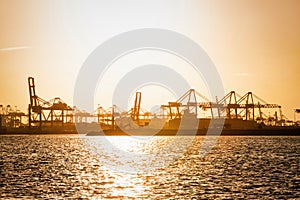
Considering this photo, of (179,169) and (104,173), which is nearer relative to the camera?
(104,173)

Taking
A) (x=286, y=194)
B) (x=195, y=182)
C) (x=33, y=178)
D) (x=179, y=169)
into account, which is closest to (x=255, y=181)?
(x=195, y=182)

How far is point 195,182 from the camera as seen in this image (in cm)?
5050

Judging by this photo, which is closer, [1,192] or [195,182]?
[1,192]

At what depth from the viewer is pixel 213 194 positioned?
1658 inches

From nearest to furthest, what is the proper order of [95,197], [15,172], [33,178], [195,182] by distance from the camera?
[95,197]
[195,182]
[33,178]
[15,172]

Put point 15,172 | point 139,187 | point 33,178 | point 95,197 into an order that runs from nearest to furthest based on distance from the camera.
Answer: point 95,197 < point 139,187 < point 33,178 < point 15,172

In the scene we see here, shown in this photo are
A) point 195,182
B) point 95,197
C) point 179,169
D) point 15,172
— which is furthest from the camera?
point 179,169

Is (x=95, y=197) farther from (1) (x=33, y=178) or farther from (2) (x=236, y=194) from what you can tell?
(1) (x=33, y=178)

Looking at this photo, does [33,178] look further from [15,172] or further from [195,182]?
[195,182]

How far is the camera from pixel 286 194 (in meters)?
42.0

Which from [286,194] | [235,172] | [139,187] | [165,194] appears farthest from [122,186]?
[235,172]

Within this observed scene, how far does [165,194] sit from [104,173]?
19.5 metres

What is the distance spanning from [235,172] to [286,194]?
1891 centimetres

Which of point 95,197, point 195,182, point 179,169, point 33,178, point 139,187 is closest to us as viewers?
point 95,197
